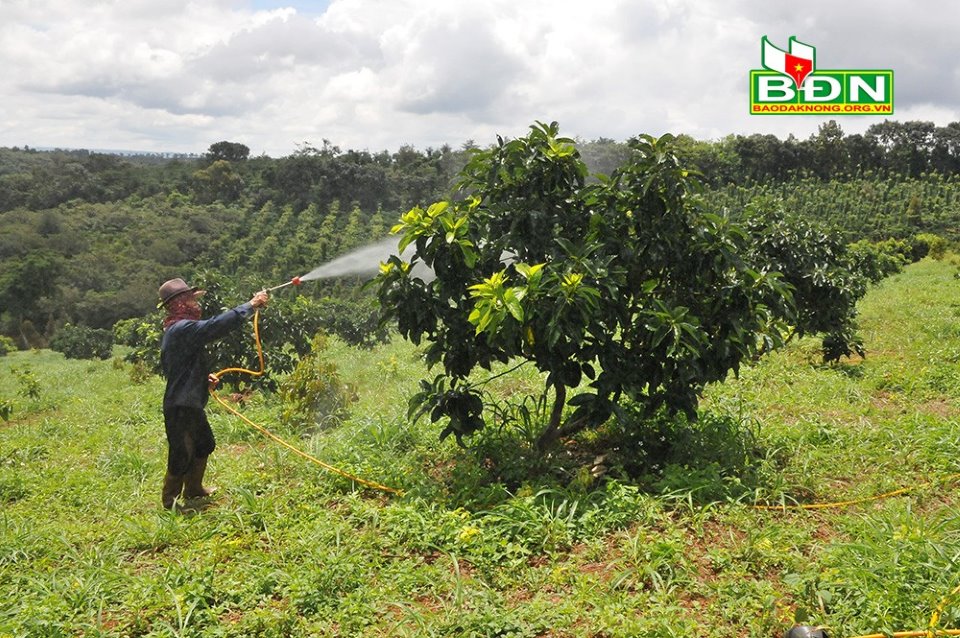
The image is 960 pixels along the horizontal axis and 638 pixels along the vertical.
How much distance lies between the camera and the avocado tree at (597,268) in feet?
15.5

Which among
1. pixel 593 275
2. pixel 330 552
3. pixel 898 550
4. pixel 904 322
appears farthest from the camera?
pixel 904 322

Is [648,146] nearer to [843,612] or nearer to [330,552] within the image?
[843,612]

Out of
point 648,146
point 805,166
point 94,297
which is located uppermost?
point 805,166

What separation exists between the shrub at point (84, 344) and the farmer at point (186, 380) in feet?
73.1

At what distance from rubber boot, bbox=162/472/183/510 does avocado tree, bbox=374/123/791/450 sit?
184cm

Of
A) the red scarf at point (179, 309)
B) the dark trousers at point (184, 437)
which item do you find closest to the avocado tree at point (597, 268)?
the red scarf at point (179, 309)

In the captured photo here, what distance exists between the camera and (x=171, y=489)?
509cm

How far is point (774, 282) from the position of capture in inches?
190

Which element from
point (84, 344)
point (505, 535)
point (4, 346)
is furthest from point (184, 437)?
point (4, 346)

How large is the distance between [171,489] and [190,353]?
39.3 inches

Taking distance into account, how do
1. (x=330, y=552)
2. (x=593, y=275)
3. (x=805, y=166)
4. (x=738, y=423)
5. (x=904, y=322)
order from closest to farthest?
1. (x=330, y=552)
2. (x=593, y=275)
3. (x=738, y=423)
4. (x=904, y=322)
5. (x=805, y=166)

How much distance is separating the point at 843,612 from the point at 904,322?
10.2m

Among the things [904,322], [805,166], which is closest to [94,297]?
[904,322]

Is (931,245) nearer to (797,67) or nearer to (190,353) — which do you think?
(797,67)
